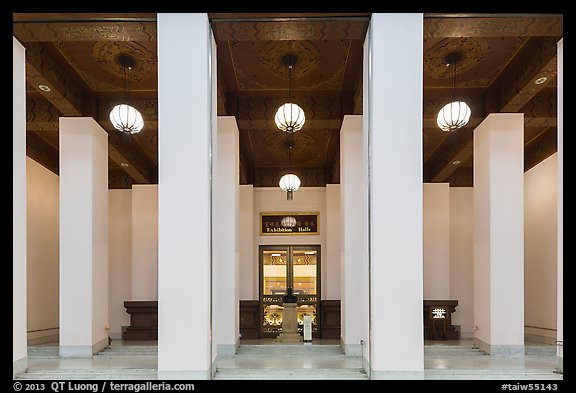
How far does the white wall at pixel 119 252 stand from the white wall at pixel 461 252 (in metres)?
7.76

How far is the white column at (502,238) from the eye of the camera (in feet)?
26.7

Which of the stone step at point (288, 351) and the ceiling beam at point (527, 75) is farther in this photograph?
the stone step at point (288, 351)

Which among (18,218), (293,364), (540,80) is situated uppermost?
(540,80)

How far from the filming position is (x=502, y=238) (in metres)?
8.30

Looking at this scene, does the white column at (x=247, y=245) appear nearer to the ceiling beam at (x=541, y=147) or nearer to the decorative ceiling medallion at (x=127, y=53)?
the decorative ceiling medallion at (x=127, y=53)

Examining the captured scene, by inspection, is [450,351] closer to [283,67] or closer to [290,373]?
[290,373]

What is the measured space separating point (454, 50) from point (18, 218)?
5621 mm

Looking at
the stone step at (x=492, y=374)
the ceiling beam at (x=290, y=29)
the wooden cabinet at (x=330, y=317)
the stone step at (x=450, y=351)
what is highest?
the ceiling beam at (x=290, y=29)

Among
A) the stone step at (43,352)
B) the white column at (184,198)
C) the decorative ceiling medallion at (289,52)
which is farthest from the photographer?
the stone step at (43,352)

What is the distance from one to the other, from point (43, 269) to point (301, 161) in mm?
6143

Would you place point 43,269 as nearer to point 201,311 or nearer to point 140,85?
point 140,85

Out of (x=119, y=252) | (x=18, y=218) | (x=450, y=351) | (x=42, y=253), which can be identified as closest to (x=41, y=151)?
(x=42, y=253)

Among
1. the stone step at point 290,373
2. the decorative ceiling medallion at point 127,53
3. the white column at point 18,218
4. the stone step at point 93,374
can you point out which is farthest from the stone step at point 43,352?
the decorative ceiling medallion at point 127,53

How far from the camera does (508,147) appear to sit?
8.42m
